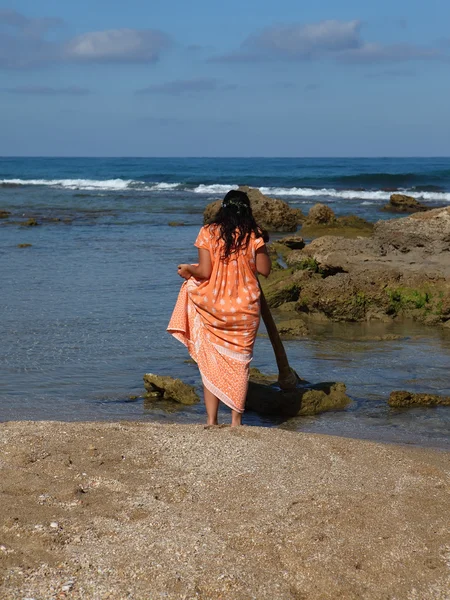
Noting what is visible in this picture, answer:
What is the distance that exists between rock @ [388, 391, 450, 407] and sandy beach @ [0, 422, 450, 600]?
157 cm

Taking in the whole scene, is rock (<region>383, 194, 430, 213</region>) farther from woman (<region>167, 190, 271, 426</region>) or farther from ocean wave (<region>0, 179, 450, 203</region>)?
woman (<region>167, 190, 271, 426</region>)

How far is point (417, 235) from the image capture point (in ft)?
37.8

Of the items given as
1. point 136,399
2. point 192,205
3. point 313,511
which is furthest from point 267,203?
point 313,511

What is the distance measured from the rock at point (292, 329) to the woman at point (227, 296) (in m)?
3.74

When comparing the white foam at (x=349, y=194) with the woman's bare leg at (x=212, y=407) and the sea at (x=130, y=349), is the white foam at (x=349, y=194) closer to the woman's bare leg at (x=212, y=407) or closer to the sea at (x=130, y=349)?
the sea at (x=130, y=349)

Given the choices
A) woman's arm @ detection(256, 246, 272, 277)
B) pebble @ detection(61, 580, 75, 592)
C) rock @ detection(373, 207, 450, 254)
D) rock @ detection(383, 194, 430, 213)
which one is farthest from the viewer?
rock @ detection(383, 194, 430, 213)

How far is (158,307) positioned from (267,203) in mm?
11638

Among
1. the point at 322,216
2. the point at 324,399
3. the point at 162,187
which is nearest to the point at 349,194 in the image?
the point at 162,187

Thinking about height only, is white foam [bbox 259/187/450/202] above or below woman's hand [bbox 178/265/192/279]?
below

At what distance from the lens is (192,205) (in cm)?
3212

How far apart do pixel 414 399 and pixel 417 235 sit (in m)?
5.04

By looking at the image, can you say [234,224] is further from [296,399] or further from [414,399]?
[414,399]

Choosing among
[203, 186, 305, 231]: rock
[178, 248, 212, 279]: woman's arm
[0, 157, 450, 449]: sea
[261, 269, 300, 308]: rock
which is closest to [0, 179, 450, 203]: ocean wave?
[203, 186, 305, 231]: rock

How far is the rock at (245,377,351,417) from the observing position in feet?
21.9
